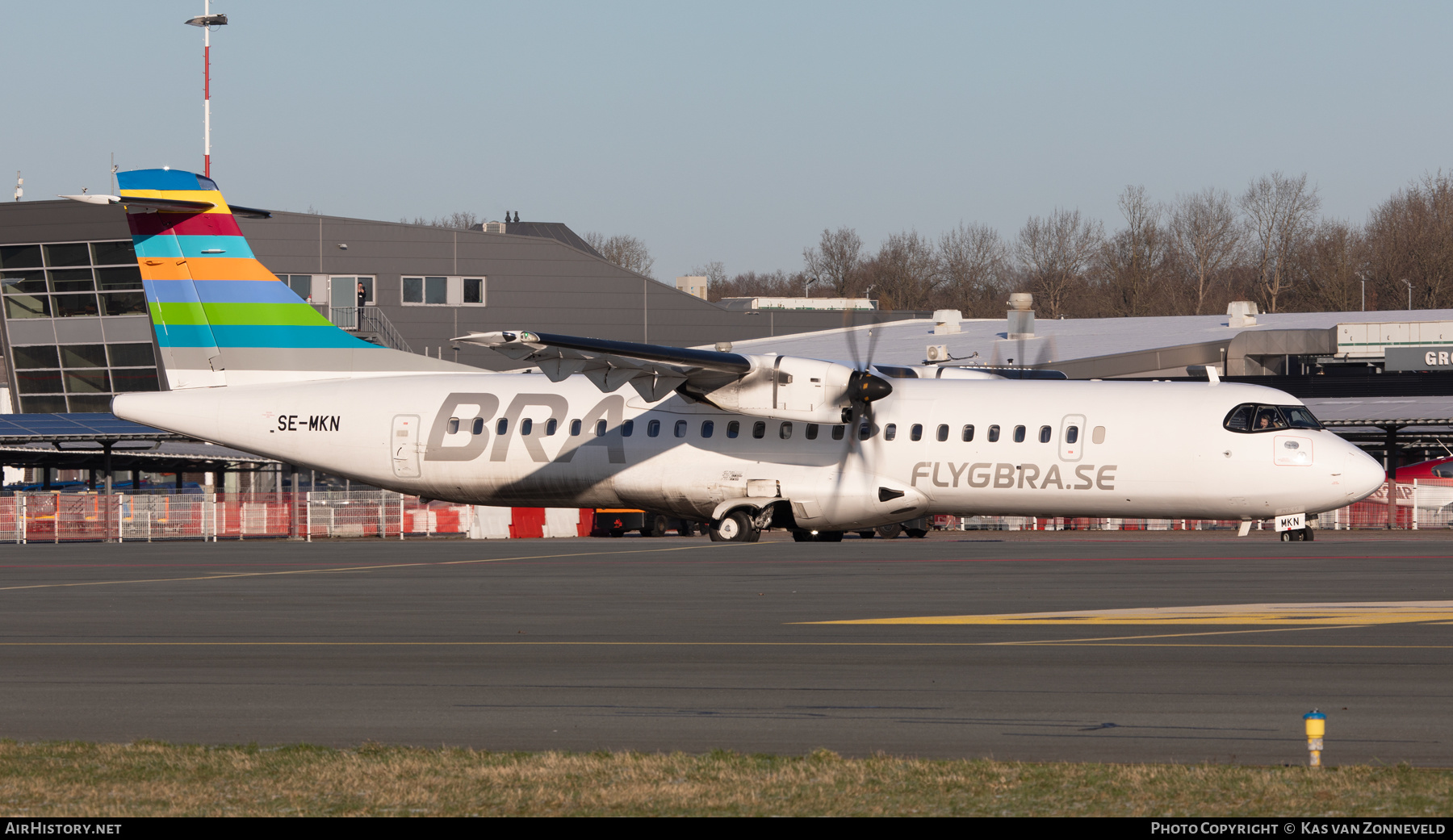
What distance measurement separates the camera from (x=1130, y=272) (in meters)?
98.1

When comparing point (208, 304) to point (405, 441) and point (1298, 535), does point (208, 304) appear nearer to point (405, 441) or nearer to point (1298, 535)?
point (405, 441)

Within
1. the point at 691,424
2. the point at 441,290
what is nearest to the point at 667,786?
the point at 691,424

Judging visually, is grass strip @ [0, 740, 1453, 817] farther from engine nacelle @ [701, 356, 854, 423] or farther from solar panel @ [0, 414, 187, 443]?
solar panel @ [0, 414, 187, 443]

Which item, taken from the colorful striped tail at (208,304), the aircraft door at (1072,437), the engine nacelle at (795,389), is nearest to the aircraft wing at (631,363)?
the engine nacelle at (795,389)

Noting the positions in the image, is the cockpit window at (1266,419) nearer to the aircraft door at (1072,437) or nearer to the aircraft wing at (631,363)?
the aircraft door at (1072,437)

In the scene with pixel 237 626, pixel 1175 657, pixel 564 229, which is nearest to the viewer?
pixel 1175 657

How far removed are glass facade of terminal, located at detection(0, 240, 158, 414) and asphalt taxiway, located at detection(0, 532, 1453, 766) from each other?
1629 inches

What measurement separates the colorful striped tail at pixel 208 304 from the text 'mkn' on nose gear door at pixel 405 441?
2334 millimetres

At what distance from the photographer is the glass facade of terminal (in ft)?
194

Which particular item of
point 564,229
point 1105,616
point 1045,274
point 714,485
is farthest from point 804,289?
point 1105,616

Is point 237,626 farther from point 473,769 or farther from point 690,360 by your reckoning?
point 690,360

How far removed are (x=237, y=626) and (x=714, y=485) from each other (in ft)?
49.8

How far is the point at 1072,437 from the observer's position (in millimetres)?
25812

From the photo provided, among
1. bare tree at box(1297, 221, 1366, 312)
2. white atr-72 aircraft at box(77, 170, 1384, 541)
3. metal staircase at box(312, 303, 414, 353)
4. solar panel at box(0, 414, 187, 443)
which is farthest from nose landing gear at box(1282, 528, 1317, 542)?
bare tree at box(1297, 221, 1366, 312)
